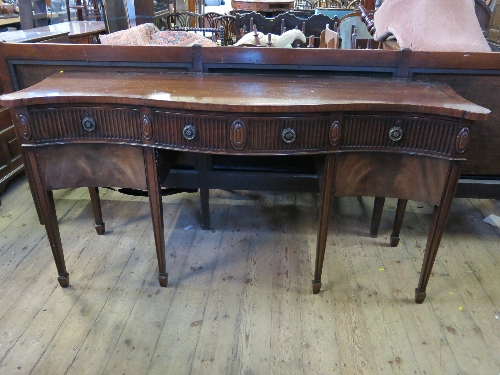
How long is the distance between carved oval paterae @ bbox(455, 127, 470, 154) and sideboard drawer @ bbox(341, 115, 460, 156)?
0.01 metres

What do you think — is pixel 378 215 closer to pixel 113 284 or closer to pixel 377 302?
pixel 377 302

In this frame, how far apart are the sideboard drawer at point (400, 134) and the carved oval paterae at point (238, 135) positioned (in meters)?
0.31

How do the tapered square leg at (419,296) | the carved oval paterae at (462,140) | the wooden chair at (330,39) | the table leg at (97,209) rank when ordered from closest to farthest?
the carved oval paterae at (462,140) → the tapered square leg at (419,296) → the table leg at (97,209) → the wooden chair at (330,39)

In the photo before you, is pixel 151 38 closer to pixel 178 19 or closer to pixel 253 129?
pixel 253 129

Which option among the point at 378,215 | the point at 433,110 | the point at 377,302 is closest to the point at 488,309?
the point at 377,302

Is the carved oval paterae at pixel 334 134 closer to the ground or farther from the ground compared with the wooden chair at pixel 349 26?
closer to the ground

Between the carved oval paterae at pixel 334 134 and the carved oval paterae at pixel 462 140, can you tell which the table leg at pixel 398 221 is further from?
the carved oval paterae at pixel 334 134

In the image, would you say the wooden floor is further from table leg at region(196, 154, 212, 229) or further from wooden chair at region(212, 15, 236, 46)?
wooden chair at region(212, 15, 236, 46)

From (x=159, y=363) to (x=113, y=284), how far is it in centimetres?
45

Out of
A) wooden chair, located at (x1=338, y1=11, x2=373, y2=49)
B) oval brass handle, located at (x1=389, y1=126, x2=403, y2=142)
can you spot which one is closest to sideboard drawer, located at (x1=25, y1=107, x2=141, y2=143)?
oval brass handle, located at (x1=389, y1=126, x2=403, y2=142)

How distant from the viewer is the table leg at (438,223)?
1.25m

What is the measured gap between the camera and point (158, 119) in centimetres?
122

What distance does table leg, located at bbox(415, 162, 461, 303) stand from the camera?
1.25m

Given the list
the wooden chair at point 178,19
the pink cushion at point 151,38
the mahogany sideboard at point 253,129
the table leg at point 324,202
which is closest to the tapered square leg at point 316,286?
the table leg at point 324,202
